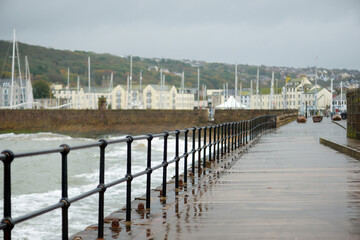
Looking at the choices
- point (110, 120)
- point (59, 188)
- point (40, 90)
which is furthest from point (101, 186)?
point (40, 90)

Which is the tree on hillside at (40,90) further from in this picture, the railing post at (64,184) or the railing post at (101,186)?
the railing post at (64,184)

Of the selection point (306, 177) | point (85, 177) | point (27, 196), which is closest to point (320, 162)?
point (306, 177)

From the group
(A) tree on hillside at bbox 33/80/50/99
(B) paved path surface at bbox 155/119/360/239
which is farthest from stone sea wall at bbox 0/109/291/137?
(A) tree on hillside at bbox 33/80/50/99

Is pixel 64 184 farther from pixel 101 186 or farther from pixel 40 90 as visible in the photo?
pixel 40 90

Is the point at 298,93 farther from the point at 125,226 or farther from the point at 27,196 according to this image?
the point at 125,226

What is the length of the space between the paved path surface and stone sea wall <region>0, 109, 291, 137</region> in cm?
6683

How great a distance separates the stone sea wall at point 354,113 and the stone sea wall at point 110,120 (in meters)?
56.1

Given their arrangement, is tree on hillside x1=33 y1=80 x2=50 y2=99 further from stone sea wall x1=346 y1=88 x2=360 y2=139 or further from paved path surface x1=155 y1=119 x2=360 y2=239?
paved path surface x1=155 y1=119 x2=360 y2=239

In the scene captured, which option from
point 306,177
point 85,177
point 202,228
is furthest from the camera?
point 85,177

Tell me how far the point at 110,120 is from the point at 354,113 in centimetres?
6138

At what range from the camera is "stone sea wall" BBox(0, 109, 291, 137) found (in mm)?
79312

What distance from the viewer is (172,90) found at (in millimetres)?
181875

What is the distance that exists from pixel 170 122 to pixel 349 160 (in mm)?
65691

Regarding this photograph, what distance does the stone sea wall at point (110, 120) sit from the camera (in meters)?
79.3
